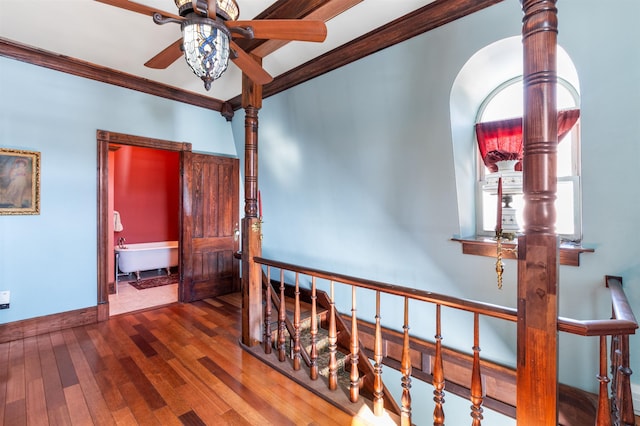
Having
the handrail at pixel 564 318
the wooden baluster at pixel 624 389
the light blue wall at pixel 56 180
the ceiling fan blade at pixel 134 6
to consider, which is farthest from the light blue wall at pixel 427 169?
the light blue wall at pixel 56 180

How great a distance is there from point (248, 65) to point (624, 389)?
96.9 inches

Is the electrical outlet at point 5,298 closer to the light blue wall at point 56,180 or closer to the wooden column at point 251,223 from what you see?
the light blue wall at point 56,180

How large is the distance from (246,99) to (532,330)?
8.54 ft

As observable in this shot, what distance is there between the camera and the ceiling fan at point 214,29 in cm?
139

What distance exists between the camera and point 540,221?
1054 mm

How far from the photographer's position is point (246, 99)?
104 inches

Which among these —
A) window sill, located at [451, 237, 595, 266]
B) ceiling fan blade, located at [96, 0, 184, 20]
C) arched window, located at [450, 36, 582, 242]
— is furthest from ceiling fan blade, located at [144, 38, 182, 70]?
window sill, located at [451, 237, 595, 266]

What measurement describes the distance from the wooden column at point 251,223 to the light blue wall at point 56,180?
1.96 metres

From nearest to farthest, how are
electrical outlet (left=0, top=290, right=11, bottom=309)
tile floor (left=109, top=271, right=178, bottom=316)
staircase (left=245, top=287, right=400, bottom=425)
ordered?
staircase (left=245, top=287, right=400, bottom=425) < electrical outlet (left=0, top=290, right=11, bottom=309) < tile floor (left=109, top=271, right=178, bottom=316)

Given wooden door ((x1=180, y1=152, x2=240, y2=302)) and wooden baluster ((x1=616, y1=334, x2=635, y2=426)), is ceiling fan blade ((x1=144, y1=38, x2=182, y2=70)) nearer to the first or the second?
wooden door ((x1=180, y1=152, x2=240, y2=302))

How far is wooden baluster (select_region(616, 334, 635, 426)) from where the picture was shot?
119 cm

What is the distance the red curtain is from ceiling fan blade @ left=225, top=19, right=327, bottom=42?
5.35ft

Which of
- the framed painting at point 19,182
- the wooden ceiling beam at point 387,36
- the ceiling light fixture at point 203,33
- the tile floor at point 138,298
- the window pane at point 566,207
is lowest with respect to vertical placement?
the tile floor at point 138,298

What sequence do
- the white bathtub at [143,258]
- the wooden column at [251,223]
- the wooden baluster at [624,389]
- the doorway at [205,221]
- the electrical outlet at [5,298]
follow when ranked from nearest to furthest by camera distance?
1. the wooden baluster at [624,389]
2. the wooden column at [251,223]
3. the electrical outlet at [5,298]
4. the doorway at [205,221]
5. the white bathtub at [143,258]
